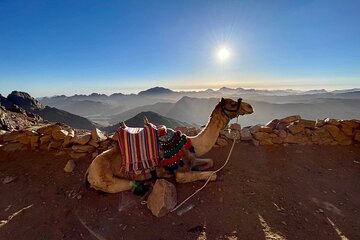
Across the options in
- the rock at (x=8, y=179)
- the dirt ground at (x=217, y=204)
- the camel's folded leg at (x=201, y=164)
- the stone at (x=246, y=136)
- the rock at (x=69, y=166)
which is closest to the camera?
the dirt ground at (x=217, y=204)

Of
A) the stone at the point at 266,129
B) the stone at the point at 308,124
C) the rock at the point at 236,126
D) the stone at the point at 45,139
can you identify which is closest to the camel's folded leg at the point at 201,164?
the rock at the point at 236,126

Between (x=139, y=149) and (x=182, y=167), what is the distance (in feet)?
2.81

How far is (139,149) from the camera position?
3.98 metres

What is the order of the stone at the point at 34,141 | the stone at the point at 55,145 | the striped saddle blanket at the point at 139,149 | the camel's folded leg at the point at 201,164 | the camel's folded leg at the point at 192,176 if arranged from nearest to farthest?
the striped saddle blanket at the point at 139,149 < the camel's folded leg at the point at 192,176 < the camel's folded leg at the point at 201,164 < the stone at the point at 55,145 < the stone at the point at 34,141

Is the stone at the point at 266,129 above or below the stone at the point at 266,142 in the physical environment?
above

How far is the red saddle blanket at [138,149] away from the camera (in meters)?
3.97

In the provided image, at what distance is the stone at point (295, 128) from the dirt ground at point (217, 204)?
81 cm

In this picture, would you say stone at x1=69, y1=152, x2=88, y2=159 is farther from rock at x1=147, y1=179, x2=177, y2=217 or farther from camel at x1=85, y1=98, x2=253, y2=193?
rock at x1=147, y1=179, x2=177, y2=217

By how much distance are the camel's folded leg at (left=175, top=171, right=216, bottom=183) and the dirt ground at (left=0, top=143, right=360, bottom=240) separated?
0.10 metres

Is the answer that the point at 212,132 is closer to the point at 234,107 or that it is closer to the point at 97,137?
the point at 234,107

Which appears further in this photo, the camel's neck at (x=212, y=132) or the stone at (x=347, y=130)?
the stone at (x=347, y=130)

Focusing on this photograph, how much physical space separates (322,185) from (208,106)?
128 m

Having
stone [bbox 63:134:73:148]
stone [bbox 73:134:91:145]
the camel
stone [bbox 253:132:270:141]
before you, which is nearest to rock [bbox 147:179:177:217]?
the camel

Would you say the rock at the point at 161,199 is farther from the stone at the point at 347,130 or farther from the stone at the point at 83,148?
the stone at the point at 347,130
